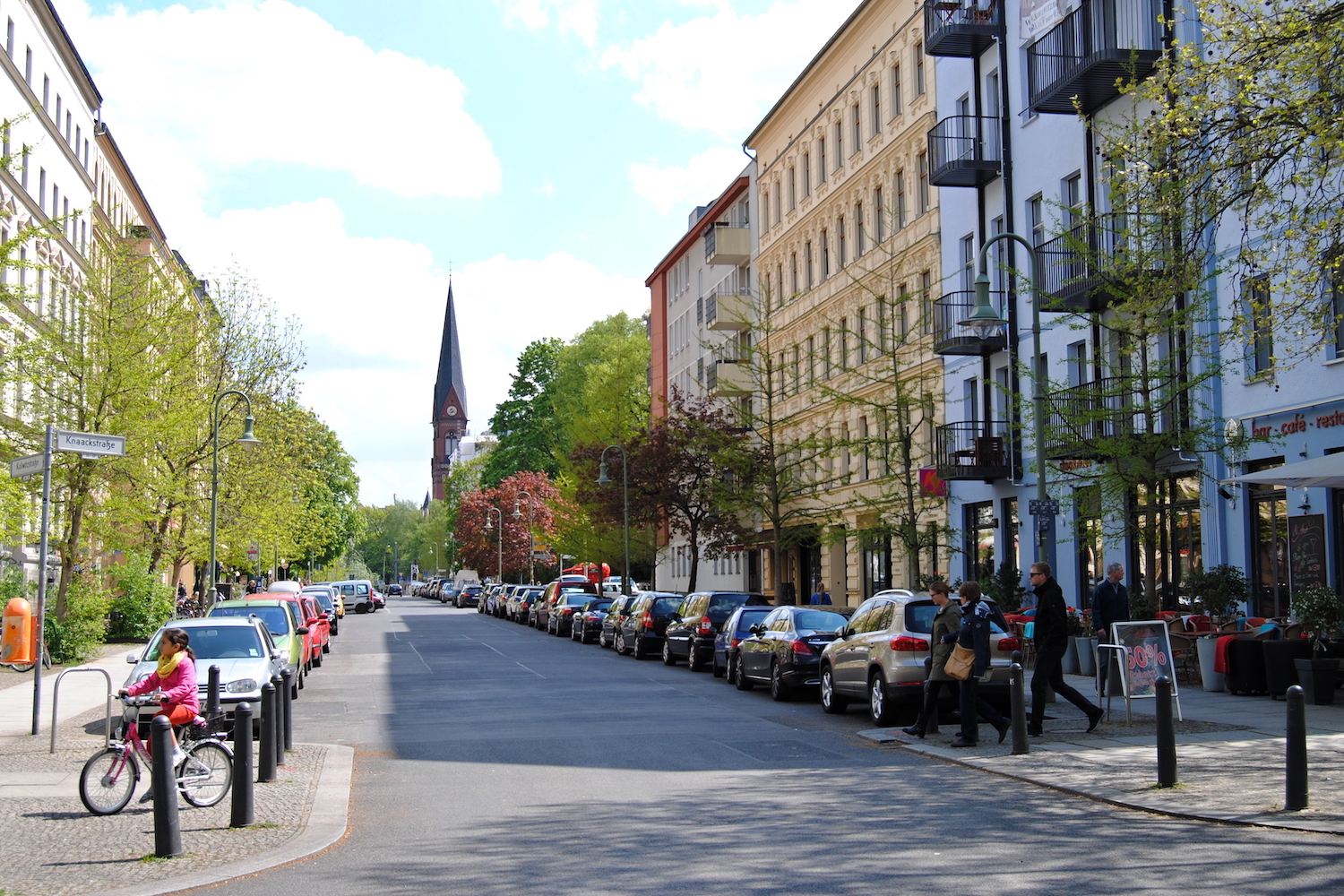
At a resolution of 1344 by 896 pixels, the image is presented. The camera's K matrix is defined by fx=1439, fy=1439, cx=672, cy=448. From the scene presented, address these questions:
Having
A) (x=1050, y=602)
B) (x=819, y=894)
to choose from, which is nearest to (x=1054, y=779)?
(x=1050, y=602)

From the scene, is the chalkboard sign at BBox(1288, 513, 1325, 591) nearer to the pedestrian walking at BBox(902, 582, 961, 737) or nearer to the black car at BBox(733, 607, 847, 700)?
the black car at BBox(733, 607, 847, 700)

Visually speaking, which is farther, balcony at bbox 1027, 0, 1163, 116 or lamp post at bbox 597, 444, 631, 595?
lamp post at bbox 597, 444, 631, 595

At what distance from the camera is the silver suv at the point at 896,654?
16.5 meters

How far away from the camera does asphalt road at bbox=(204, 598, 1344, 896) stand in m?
8.21

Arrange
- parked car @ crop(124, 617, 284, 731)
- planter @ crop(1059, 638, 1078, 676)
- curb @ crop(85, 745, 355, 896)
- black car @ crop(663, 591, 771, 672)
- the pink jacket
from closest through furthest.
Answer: curb @ crop(85, 745, 355, 896) → the pink jacket → parked car @ crop(124, 617, 284, 731) → planter @ crop(1059, 638, 1078, 676) → black car @ crop(663, 591, 771, 672)

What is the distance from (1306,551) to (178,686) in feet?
59.1

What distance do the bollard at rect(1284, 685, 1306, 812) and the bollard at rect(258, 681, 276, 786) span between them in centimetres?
809

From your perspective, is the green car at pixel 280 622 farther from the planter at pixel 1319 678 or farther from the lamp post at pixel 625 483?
the lamp post at pixel 625 483

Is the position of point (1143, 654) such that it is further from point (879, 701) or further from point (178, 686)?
point (178, 686)

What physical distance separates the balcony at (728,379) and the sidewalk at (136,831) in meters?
33.5

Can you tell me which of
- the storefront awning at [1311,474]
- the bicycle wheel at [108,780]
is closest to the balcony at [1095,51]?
the storefront awning at [1311,474]

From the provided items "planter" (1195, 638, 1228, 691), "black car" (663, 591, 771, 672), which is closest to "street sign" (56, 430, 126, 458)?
"planter" (1195, 638, 1228, 691)

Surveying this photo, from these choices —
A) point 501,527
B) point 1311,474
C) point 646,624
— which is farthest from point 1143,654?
point 501,527

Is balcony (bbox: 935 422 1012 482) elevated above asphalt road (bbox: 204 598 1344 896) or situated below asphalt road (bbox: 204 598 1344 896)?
above
